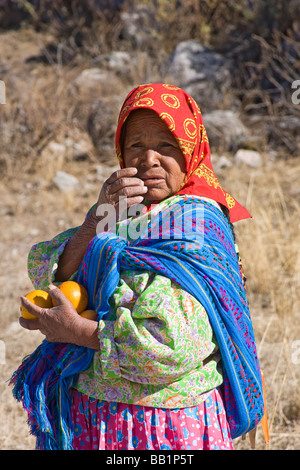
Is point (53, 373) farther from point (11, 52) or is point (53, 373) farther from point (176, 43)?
point (11, 52)

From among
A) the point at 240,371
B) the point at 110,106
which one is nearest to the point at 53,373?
the point at 240,371

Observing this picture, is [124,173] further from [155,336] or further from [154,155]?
[155,336]

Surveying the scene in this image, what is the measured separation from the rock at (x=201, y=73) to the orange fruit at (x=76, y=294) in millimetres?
6325

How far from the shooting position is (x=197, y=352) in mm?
1600

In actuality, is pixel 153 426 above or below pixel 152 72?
below

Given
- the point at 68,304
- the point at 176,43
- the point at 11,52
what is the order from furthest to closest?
1. the point at 11,52
2. the point at 176,43
3. the point at 68,304

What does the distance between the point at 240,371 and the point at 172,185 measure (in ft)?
2.18

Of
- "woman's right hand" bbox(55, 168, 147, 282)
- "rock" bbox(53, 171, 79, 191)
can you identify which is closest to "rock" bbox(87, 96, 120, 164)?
"rock" bbox(53, 171, 79, 191)

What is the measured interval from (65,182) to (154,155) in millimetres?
4940

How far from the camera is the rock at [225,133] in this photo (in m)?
7.01

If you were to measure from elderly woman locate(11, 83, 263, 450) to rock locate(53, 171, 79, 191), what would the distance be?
15.7 ft

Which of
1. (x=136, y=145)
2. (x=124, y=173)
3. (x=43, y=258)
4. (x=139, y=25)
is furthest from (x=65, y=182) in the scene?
(x=124, y=173)

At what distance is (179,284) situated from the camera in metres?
1.60

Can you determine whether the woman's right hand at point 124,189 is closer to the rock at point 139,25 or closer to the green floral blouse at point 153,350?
the green floral blouse at point 153,350
